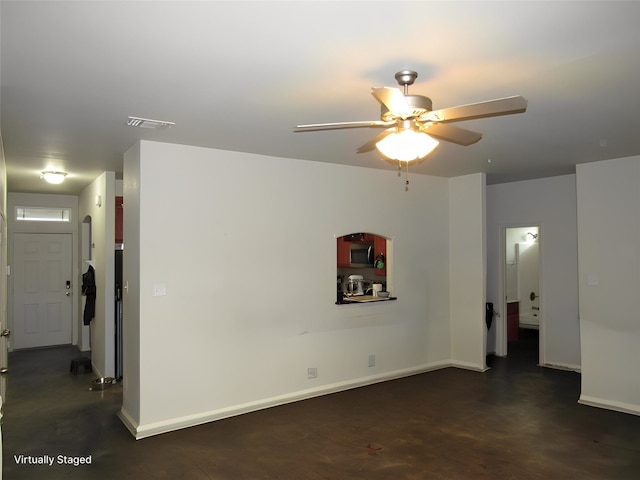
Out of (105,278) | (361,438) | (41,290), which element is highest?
(105,278)

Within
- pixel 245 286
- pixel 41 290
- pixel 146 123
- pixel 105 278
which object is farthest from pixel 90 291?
pixel 146 123

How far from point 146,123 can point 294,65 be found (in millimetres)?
1572

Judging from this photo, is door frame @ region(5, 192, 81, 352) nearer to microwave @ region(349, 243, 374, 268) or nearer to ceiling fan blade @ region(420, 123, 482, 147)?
microwave @ region(349, 243, 374, 268)

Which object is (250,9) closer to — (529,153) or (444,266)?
(529,153)

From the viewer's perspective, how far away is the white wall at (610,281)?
477cm

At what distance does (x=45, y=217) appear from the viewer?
8031 millimetres

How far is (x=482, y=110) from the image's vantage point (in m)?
2.32

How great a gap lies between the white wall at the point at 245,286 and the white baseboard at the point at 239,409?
0.04 feet

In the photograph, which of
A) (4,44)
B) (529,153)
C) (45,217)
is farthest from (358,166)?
(45,217)

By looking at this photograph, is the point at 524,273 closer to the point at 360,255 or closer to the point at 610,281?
the point at 360,255

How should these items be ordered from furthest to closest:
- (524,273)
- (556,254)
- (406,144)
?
(524,273), (556,254), (406,144)

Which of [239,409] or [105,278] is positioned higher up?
[105,278]

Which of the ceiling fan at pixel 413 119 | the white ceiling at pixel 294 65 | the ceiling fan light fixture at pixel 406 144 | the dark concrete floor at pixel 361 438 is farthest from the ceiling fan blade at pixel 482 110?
the dark concrete floor at pixel 361 438

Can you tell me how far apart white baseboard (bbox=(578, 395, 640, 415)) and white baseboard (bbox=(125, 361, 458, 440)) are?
6.24 feet
